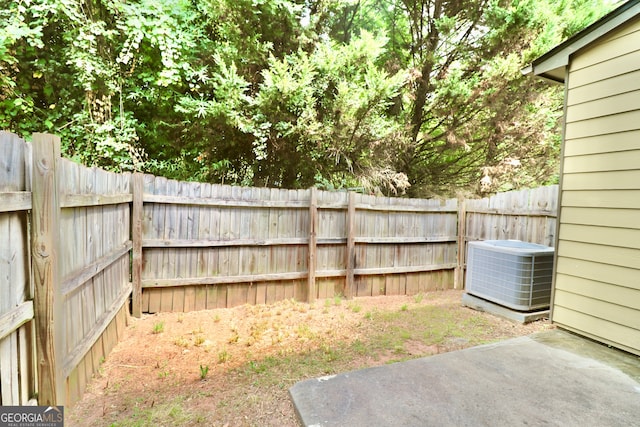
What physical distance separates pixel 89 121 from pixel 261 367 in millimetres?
4585

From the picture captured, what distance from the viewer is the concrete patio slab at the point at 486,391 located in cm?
167

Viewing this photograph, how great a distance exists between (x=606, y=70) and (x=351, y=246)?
11.1 ft

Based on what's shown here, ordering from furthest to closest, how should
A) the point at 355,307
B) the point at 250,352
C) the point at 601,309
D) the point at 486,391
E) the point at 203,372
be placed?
the point at 355,307 < the point at 250,352 < the point at 601,309 < the point at 203,372 < the point at 486,391

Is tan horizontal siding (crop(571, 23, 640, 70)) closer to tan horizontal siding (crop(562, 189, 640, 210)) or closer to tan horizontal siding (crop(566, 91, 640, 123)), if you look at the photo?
tan horizontal siding (crop(566, 91, 640, 123))

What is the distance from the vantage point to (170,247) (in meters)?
3.80

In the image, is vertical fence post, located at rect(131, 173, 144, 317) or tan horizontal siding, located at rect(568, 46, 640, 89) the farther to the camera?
vertical fence post, located at rect(131, 173, 144, 317)

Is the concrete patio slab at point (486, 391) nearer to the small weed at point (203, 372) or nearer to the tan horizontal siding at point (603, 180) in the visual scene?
the small weed at point (203, 372)

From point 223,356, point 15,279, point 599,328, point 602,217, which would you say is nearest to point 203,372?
point 223,356

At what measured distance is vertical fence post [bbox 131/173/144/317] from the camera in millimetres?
3545

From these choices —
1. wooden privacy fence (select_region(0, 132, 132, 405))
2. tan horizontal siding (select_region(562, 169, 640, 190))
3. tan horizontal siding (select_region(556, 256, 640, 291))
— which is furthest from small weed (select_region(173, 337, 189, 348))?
tan horizontal siding (select_region(562, 169, 640, 190))

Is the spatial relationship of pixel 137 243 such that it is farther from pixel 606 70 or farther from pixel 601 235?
pixel 606 70

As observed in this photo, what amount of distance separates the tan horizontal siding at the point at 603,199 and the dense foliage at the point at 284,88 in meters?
3.11

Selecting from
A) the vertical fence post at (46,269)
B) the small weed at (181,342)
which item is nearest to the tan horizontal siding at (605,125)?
the vertical fence post at (46,269)

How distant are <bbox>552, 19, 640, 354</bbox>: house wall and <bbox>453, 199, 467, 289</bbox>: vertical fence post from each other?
231cm
